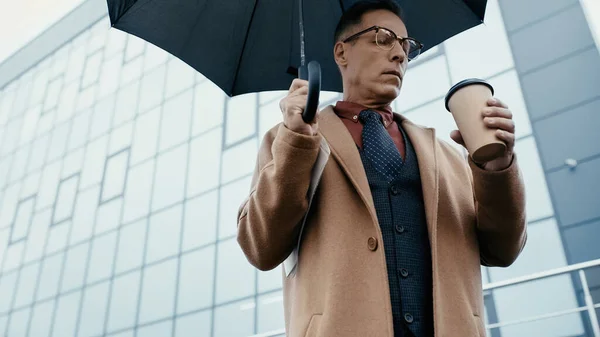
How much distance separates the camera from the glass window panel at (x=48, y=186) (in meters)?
10.8

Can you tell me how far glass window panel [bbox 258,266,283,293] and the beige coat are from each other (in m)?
5.74

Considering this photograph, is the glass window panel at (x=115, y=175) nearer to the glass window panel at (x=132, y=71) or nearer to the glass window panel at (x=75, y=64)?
the glass window panel at (x=132, y=71)

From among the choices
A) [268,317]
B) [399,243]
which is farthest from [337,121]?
[268,317]

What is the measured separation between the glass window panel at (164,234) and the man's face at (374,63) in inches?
286

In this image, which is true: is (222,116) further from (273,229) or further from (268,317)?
(273,229)

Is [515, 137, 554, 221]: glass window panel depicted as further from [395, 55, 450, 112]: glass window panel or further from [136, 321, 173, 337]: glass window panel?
[136, 321, 173, 337]: glass window panel

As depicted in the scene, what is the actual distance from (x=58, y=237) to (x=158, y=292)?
3.03 meters

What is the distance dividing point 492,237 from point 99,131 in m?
10.3

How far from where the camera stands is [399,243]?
3.53 feet

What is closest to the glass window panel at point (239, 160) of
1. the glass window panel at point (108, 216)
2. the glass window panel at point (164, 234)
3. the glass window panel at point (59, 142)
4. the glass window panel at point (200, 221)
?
the glass window panel at point (200, 221)

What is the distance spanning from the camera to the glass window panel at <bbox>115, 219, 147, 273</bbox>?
8.77m

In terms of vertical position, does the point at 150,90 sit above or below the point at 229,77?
below

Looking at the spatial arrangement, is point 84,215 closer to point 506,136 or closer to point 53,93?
point 53,93

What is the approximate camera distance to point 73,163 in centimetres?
1068
